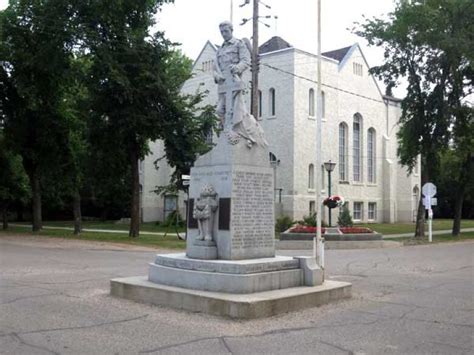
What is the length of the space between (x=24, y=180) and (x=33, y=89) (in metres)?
10.3

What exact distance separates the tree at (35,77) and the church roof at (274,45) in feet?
69.0

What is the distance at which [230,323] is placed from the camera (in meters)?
7.95

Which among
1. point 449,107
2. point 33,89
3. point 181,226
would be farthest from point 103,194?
point 449,107

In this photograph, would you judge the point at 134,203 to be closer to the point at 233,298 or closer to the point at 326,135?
the point at 233,298

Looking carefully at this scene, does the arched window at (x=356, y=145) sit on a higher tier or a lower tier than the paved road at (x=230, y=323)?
higher

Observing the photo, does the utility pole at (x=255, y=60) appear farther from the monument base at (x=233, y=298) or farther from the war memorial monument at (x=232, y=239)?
the monument base at (x=233, y=298)

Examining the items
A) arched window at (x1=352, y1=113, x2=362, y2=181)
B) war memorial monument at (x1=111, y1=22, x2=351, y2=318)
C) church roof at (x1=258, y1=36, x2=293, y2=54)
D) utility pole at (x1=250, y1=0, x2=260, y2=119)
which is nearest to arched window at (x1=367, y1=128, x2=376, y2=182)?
arched window at (x1=352, y1=113, x2=362, y2=181)

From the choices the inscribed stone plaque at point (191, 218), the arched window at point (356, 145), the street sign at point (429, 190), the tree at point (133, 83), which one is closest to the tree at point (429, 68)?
the street sign at point (429, 190)

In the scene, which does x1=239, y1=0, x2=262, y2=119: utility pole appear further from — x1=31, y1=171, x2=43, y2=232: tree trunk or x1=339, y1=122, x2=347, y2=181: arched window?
x1=339, y1=122, x2=347, y2=181: arched window

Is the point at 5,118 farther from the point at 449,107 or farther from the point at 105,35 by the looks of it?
the point at 449,107

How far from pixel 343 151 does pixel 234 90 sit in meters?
40.1

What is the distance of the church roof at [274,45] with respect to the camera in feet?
163

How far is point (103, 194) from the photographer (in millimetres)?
56688

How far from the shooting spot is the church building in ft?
145
